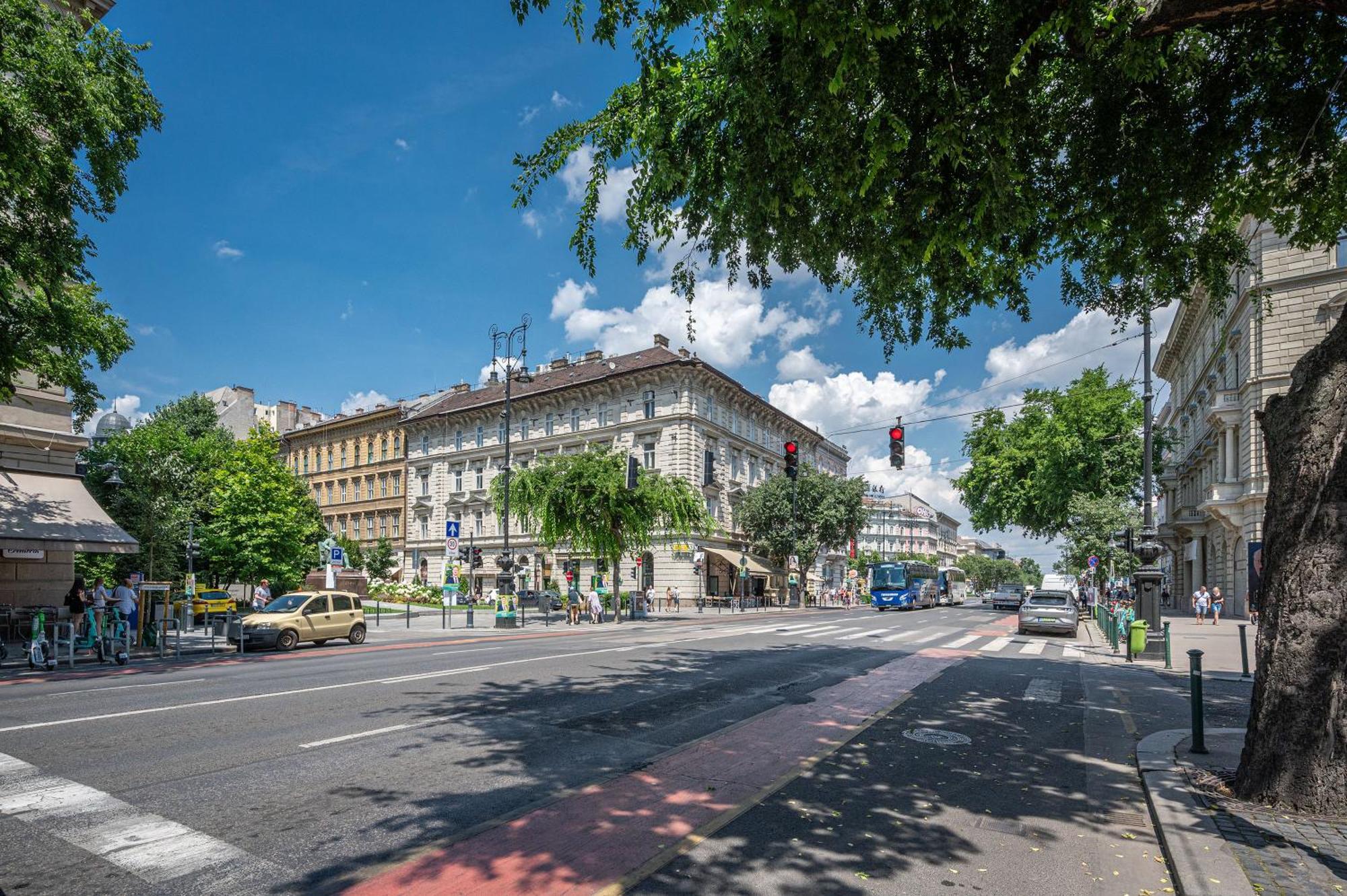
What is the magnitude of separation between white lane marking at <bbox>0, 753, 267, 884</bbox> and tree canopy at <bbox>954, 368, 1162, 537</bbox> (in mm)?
40573

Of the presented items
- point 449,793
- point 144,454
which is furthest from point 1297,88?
point 144,454

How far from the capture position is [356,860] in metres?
4.40

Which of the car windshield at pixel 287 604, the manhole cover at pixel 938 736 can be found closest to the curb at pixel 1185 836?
the manhole cover at pixel 938 736

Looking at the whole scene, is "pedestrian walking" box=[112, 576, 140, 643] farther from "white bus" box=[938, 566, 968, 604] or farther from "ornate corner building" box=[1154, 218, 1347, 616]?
"white bus" box=[938, 566, 968, 604]

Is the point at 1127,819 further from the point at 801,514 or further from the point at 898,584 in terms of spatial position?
the point at 801,514

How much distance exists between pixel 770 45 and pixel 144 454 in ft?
144

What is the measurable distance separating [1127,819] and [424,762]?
231 inches

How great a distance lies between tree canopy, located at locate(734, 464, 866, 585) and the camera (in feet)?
159

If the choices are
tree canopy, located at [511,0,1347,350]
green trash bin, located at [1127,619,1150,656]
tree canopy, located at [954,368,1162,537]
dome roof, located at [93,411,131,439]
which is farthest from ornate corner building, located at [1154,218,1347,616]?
dome roof, located at [93,411,131,439]

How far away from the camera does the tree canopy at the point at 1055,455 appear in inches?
1604

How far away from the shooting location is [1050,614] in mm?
23969

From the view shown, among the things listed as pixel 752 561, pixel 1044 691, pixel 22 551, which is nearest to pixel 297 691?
pixel 1044 691

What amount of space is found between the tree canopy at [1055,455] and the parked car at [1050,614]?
1482 centimetres

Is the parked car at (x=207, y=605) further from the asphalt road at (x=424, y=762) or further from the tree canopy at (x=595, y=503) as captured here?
the asphalt road at (x=424, y=762)
